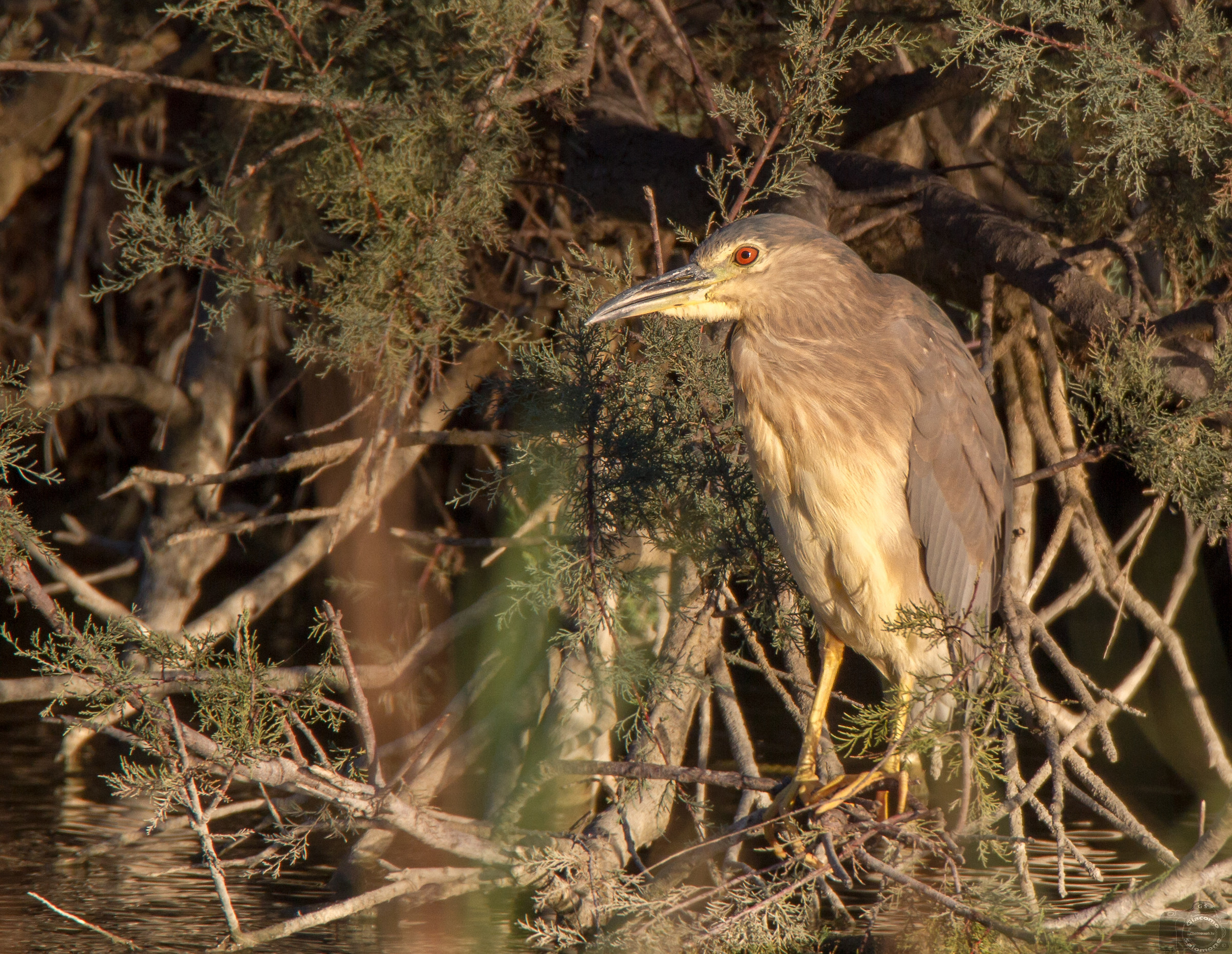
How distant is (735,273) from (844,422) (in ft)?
1.31

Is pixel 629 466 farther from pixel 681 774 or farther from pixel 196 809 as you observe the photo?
pixel 196 809

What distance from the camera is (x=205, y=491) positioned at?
5160 millimetres

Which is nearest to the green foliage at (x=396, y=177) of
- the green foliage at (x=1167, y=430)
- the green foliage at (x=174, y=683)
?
the green foliage at (x=174, y=683)

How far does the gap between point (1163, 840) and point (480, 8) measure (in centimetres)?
346

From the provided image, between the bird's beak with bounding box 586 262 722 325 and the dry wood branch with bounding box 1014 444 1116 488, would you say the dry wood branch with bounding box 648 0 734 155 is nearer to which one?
the bird's beak with bounding box 586 262 722 325

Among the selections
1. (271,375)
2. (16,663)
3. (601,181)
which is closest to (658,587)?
(601,181)

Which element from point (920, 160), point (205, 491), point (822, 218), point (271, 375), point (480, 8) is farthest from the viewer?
point (271, 375)

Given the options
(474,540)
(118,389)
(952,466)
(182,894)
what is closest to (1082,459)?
(952,466)

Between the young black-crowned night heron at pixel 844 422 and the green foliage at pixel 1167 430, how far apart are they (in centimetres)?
31

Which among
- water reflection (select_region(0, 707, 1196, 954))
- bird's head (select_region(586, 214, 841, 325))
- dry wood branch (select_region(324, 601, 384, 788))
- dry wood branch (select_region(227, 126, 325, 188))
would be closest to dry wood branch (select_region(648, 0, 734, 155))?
bird's head (select_region(586, 214, 841, 325))

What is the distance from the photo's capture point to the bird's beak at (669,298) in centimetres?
253

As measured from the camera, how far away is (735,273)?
2.69m

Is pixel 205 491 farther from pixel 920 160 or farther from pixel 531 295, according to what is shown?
pixel 920 160

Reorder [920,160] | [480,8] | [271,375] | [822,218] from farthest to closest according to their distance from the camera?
[271,375]
[920,160]
[822,218]
[480,8]
